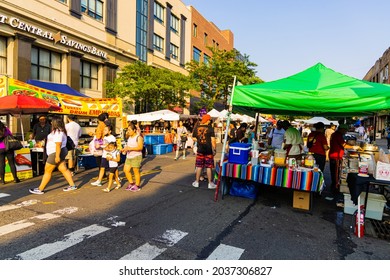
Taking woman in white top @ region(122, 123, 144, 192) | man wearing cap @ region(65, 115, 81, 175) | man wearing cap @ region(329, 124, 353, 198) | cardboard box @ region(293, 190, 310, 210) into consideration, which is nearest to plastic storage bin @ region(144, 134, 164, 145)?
man wearing cap @ region(65, 115, 81, 175)

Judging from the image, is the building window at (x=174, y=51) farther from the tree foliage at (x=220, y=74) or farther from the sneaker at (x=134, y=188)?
the sneaker at (x=134, y=188)

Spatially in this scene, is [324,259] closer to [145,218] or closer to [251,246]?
[251,246]

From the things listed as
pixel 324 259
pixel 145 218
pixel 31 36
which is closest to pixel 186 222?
pixel 145 218

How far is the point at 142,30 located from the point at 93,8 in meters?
6.72

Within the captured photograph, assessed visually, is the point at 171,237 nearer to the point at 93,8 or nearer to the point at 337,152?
the point at 337,152

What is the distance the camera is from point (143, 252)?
3.58m

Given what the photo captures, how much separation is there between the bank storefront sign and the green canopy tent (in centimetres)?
1487

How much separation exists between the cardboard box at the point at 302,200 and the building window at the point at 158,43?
26823 millimetres

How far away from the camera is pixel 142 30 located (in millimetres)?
26406

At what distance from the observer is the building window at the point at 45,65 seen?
1639 cm

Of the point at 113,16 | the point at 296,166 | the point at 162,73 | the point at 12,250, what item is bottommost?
the point at 12,250

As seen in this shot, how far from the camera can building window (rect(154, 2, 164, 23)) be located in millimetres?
28666

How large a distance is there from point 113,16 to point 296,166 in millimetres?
21513

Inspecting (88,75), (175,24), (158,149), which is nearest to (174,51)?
(175,24)
